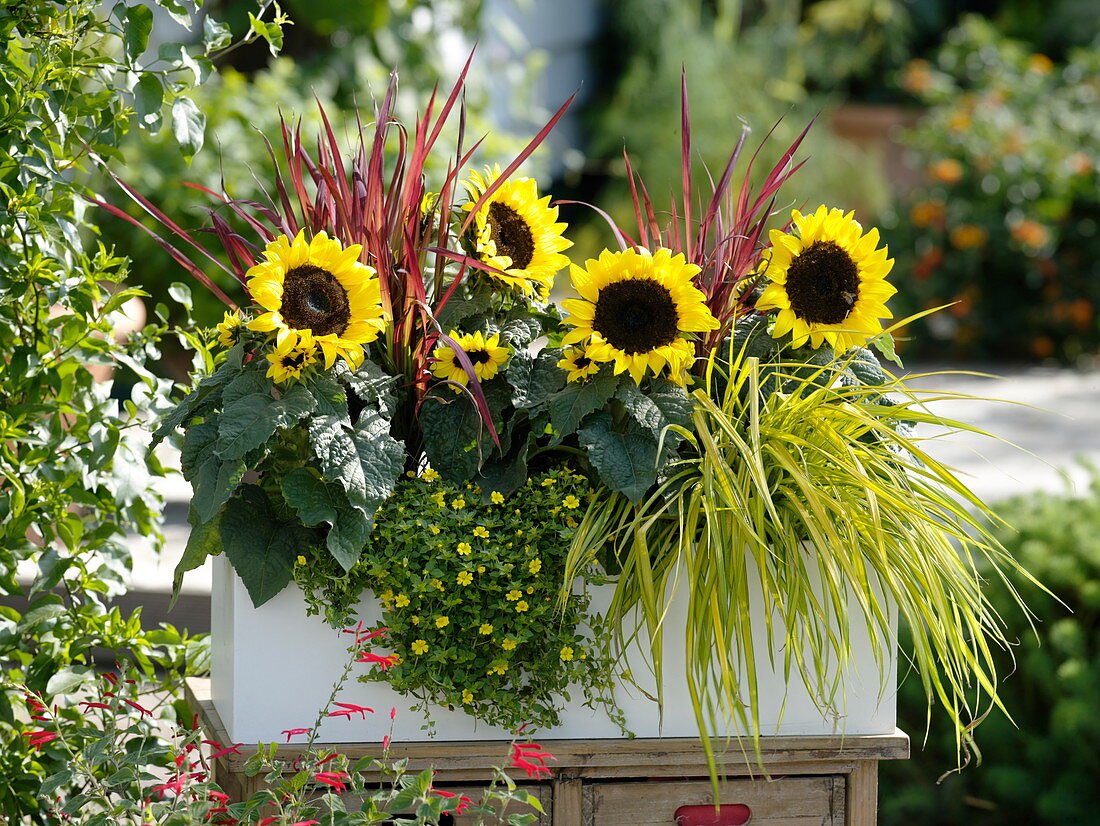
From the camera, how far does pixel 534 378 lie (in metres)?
1.37

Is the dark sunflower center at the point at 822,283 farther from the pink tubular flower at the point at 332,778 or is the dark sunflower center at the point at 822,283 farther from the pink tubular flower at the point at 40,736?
the pink tubular flower at the point at 40,736

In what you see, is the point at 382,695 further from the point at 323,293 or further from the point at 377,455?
the point at 323,293

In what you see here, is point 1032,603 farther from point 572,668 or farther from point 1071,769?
point 572,668

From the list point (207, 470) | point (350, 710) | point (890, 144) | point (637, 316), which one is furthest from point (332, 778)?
point (890, 144)

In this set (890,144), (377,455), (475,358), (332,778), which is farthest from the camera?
(890,144)

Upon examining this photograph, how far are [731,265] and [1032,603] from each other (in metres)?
1.53

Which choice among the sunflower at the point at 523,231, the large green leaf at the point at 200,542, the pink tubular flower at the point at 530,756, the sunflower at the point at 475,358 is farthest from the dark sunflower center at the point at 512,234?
the pink tubular flower at the point at 530,756

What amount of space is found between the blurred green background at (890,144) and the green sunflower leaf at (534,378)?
28.6 inches

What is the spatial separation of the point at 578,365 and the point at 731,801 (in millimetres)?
525

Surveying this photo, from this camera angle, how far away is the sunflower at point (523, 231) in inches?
54.6

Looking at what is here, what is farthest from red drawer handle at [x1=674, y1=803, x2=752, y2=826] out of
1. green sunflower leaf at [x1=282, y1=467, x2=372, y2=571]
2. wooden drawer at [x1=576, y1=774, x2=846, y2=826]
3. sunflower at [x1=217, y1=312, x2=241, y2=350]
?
sunflower at [x1=217, y1=312, x2=241, y2=350]

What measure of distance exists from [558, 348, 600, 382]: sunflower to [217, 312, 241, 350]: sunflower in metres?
0.36

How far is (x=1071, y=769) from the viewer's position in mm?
2354

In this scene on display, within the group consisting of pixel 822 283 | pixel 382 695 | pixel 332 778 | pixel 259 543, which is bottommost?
pixel 332 778
